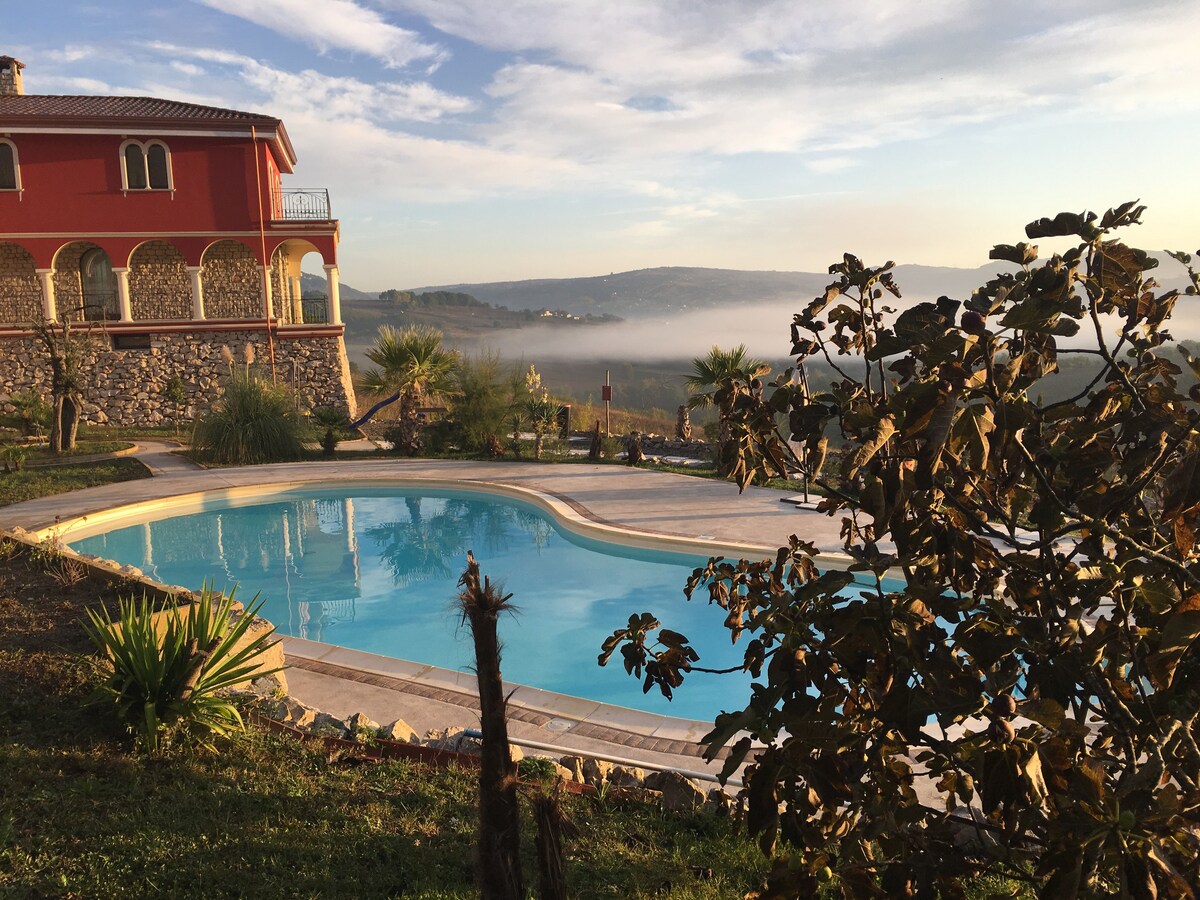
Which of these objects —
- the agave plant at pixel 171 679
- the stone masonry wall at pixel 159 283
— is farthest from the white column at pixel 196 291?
the agave plant at pixel 171 679

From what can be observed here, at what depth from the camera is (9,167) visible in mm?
20438

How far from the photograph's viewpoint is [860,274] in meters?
2.48

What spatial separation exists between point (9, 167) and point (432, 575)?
1767cm

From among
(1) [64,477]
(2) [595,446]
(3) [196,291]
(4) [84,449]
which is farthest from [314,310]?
(2) [595,446]

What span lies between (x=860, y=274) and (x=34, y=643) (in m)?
5.15

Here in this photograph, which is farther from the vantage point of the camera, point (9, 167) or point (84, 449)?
point (9, 167)

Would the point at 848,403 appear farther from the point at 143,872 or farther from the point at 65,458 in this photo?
the point at 65,458

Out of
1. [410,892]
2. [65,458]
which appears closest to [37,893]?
[410,892]

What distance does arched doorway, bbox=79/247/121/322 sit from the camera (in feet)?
72.3

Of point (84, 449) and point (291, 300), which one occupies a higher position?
point (291, 300)

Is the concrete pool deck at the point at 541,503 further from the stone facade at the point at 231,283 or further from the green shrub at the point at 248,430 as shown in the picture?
the stone facade at the point at 231,283

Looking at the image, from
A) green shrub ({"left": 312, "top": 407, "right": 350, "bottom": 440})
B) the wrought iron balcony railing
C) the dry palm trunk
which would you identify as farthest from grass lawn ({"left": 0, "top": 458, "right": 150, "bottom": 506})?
the dry palm trunk

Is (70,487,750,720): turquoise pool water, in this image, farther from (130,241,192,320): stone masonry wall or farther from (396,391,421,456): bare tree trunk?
(130,241,192,320): stone masonry wall

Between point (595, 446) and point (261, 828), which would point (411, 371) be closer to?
point (595, 446)
